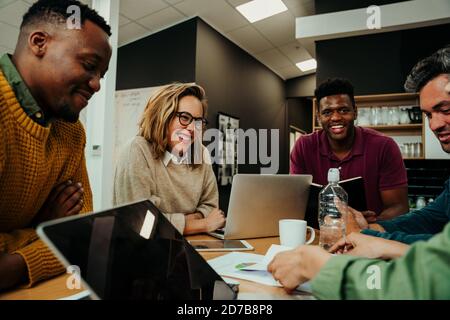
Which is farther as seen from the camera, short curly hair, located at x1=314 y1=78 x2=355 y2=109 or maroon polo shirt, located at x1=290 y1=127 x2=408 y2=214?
short curly hair, located at x1=314 y1=78 x2=355 y2=109

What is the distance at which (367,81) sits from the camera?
4207 mm

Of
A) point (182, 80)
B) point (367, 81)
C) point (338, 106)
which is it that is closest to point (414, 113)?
point (367, 81)

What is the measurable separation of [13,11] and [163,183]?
2975mm

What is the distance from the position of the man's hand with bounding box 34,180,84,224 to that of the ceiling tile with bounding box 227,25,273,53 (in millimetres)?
4445

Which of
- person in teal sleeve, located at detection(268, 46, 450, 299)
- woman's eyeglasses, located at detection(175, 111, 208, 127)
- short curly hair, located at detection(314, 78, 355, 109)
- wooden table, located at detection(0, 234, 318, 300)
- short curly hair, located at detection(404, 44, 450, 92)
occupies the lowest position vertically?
wooden table, located at detection(0, 234, 318, 300)

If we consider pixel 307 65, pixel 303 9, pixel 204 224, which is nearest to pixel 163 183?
pixel 204 224

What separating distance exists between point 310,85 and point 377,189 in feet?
17.8

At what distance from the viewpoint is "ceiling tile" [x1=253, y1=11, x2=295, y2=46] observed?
4703mm

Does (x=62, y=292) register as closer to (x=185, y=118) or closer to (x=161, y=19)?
(x=185, y=118)

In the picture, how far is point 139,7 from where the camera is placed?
12.9 feet

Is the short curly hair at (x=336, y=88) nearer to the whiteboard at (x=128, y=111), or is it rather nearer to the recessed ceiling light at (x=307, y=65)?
the whiteboard at (x=128, y=111)

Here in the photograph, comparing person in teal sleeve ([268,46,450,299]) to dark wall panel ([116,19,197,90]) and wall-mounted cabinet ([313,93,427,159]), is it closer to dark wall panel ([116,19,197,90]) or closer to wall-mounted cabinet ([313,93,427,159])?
wall-mounted cabinet ([313,93,427,159])

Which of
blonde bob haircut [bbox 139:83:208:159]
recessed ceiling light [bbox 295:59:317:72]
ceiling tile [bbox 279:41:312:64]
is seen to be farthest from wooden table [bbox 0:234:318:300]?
recessed ceiling light [bbox 295:59:317:72]

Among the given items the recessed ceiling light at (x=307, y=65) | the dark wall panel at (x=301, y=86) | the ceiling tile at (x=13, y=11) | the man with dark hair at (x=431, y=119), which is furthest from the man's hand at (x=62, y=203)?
the dark wall panel at (x=301, y=86)
